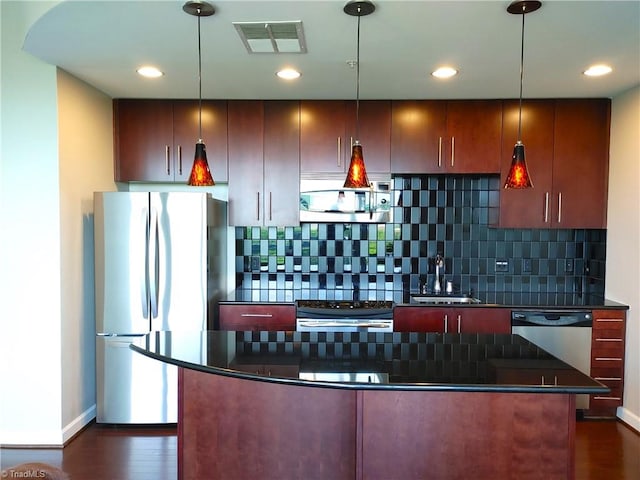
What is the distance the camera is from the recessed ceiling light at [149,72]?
9.91ft

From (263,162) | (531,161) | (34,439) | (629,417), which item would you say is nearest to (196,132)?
(263,162)

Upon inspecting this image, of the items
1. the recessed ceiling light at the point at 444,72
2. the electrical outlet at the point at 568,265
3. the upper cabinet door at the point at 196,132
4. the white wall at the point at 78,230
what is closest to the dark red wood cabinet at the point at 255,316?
the white wall at the point at 78,230

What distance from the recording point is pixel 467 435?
1.75 meters

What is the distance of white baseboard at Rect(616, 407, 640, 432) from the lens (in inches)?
131

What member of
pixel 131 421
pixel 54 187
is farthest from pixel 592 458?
pixel 54 187

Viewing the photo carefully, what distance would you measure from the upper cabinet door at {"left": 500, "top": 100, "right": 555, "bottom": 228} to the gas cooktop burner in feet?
Answer: 3.98

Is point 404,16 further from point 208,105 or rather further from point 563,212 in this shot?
point 563,212

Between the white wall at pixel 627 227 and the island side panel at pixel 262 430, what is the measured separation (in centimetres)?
265

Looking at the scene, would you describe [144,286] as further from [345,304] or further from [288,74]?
[288,74]

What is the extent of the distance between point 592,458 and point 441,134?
2.54 m

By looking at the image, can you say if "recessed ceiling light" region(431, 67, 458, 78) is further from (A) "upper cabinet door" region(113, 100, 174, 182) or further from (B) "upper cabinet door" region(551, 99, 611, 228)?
(A) "upper cabinet door" region(113, 100, 174, 182)

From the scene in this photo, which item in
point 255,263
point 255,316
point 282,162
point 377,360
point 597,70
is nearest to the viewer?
point 377,360

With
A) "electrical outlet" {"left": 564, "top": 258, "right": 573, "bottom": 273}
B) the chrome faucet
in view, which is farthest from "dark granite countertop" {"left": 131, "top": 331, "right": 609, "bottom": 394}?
"electrical outlet" {"left": 564, "top": 258, "right": 573, "bottom": 273}

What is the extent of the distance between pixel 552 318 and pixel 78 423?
357 cm
